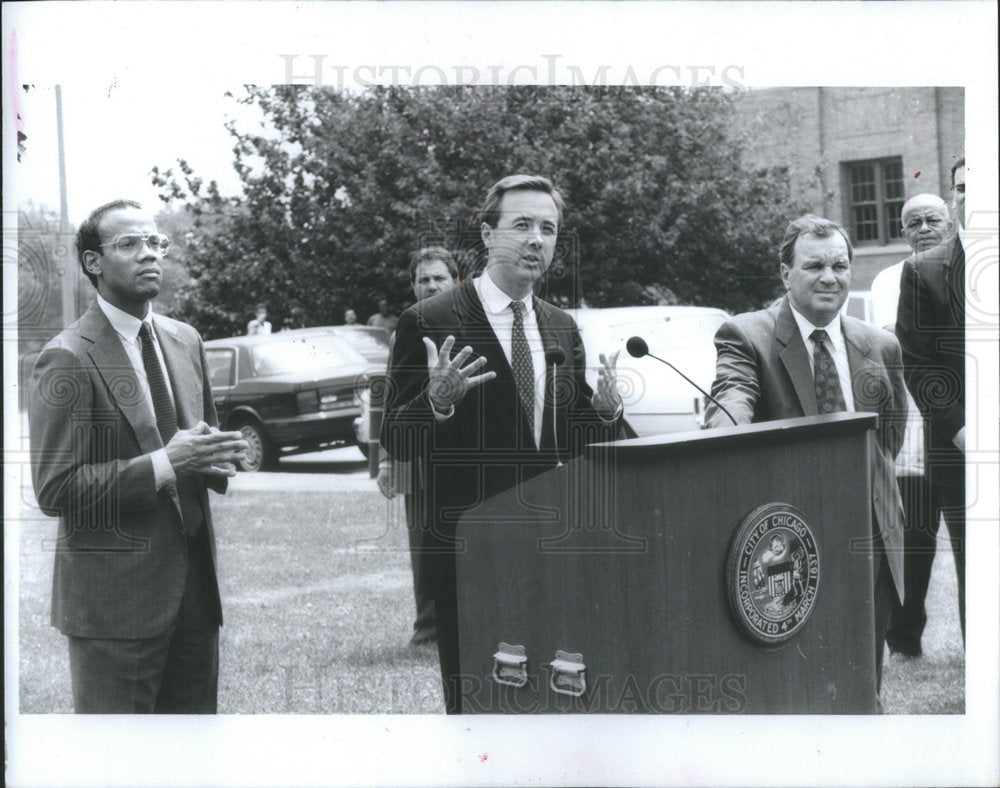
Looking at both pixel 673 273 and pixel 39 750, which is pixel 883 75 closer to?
pixel 673 273

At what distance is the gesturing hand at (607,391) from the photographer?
382 cm

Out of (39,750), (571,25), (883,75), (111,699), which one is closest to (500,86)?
(571,25)

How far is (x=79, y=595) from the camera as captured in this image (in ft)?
12.7

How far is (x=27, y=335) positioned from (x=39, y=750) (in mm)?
1401

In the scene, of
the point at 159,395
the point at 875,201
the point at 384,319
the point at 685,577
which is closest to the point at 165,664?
the point at 159,395

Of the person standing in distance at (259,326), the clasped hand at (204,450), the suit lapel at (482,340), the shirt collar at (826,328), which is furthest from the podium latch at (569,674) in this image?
the person standing in distance at (259,326)

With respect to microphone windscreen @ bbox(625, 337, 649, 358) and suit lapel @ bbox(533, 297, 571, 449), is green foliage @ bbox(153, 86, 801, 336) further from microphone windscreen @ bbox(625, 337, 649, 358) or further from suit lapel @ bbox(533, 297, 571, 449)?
microphone windscreen @ bbox(625, 337, 649, 358)

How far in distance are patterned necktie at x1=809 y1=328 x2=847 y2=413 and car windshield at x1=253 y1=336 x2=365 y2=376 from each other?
5.01 ft

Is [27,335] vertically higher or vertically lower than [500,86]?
lower

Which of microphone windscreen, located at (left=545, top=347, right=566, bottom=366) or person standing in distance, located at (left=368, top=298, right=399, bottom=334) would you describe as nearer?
microphone windscreen, located at (left=545, top=347, right=566, bottom=366)

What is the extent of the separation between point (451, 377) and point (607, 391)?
52 cm

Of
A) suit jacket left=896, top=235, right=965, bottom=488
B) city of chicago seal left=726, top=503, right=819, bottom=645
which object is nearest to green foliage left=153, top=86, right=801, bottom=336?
suit jacket left=896, top=235, right=965, bottom=488

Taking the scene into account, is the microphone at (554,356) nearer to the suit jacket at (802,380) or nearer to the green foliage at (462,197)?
the green foliage at (462,197)

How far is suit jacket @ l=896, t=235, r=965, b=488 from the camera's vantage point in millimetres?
4059
